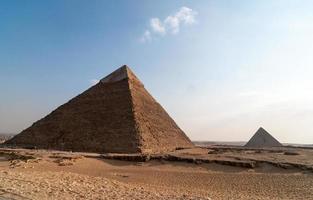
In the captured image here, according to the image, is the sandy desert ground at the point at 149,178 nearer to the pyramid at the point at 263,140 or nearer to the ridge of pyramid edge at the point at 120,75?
the ridge of pyramid edge at the point at 120,75

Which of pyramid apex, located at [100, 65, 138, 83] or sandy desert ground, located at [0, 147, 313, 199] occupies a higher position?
pyramid apex, located at [100, 65, 138, 83]

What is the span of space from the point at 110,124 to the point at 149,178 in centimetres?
993

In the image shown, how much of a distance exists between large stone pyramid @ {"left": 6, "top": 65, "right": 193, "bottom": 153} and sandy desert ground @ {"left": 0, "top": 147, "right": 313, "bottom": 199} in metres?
4.05

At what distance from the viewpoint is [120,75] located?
27266 mm

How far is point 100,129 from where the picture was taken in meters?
22.4

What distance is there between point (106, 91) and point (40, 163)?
1194 centimetres

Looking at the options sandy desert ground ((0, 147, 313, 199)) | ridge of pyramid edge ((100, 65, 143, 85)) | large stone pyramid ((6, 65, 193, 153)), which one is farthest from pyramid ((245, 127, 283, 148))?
sandy desert ground ((0, 147, 313, 199))

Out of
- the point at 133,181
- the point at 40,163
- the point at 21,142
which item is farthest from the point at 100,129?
the point at 133,181

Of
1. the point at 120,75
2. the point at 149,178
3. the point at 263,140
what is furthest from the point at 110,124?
the point at 263,140

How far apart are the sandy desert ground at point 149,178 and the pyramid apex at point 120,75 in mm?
10511

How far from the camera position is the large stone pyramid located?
69.8 ft

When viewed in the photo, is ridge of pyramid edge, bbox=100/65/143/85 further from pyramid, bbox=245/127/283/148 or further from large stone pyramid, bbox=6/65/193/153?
pyramid, bbox=245/127/283/148

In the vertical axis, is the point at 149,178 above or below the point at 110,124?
below

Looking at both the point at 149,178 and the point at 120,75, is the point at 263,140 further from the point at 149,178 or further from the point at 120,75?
the point at 149,178
